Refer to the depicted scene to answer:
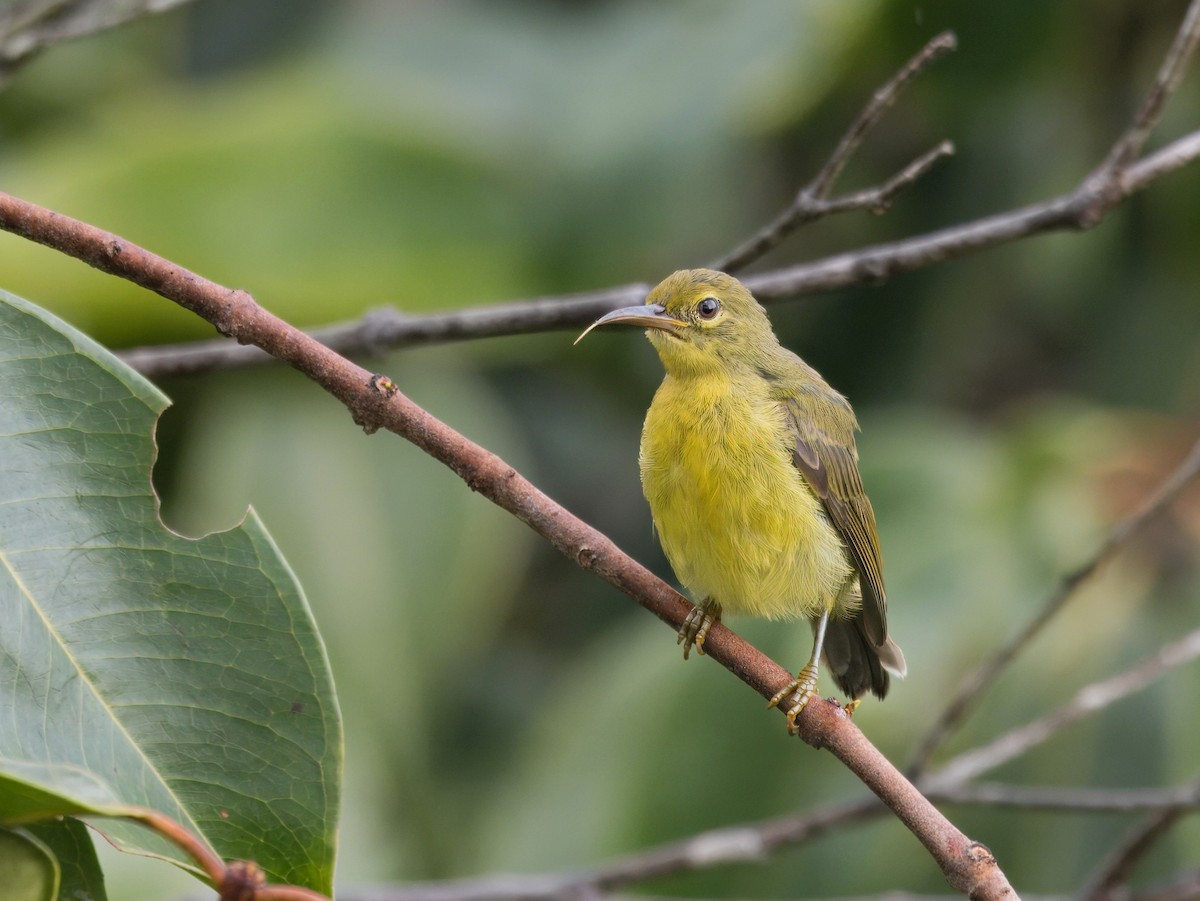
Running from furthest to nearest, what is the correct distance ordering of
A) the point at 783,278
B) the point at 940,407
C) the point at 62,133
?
the point at 940,407 < the point at 62,133 < the point at 783,278

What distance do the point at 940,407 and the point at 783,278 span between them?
3369mm

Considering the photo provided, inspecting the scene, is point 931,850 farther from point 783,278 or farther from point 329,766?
point 783,278

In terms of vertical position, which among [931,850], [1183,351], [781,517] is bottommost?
[931,850]

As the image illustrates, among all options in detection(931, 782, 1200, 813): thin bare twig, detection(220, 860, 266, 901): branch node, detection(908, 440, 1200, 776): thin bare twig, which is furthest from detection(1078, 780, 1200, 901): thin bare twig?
A: detection(220, 860, 266, 901): branch node

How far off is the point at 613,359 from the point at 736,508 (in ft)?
8.55

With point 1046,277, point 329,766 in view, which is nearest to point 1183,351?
point 1046,277

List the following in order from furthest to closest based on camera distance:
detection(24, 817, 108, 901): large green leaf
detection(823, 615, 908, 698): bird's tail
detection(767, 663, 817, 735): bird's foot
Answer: detection(823, 615, 908, 698): bird's tail < detection(767, 663, 817, 735): bird's foot < detection(24, 817, 108, 901): large green leaf

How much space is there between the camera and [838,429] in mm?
3225

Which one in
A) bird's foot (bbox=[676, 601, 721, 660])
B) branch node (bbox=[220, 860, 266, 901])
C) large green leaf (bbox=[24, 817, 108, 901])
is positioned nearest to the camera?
branch node (bbox=[220, 860, 266, 901])

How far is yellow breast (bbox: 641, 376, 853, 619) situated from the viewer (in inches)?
113

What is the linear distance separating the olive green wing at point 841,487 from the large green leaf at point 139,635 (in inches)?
59.0

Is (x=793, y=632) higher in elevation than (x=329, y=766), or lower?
higher

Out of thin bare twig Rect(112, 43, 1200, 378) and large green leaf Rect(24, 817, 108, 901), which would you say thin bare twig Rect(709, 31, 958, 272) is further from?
large green leaf Rect(24, 817, 108, 901)

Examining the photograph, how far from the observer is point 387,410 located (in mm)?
1863
